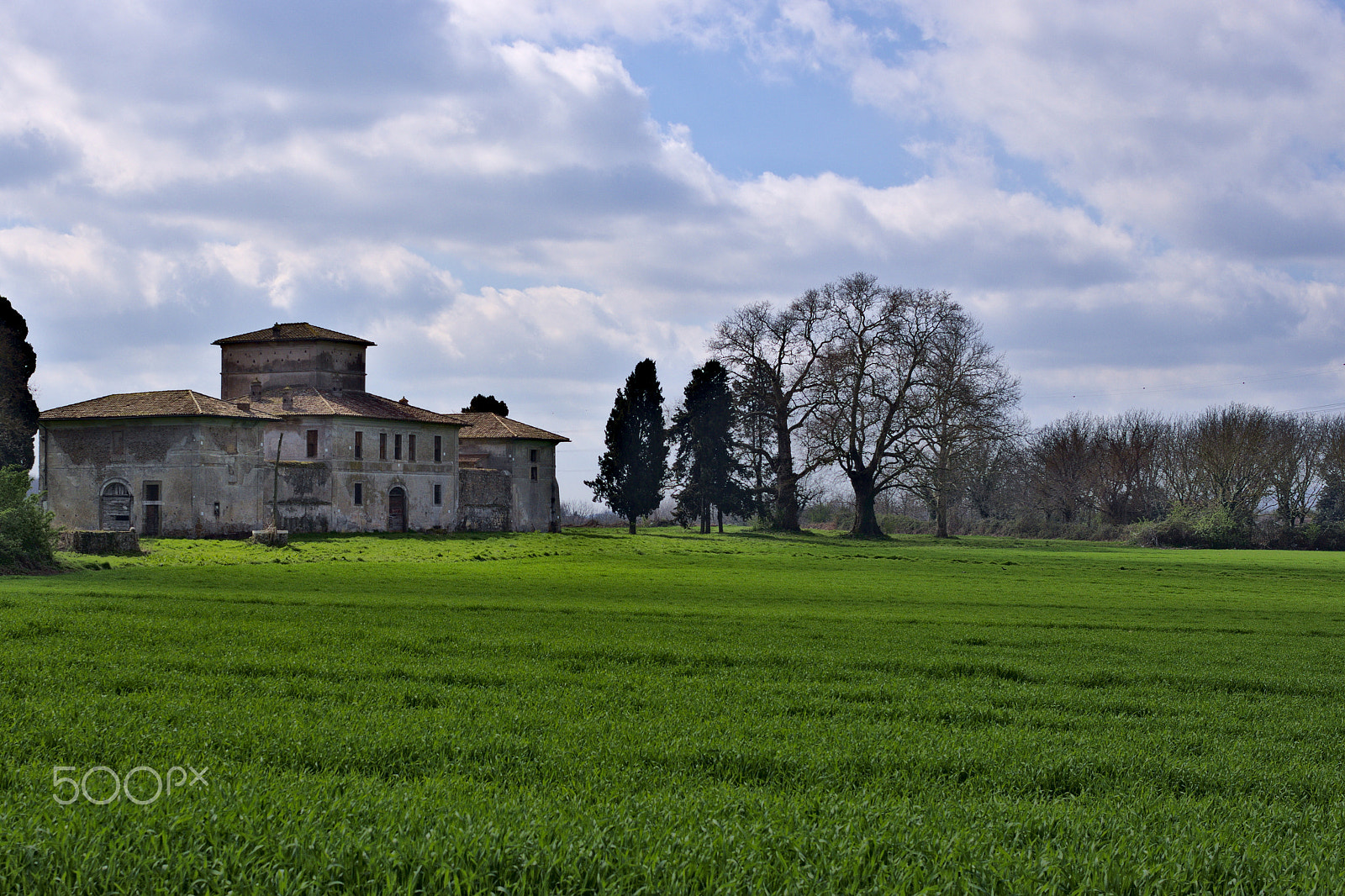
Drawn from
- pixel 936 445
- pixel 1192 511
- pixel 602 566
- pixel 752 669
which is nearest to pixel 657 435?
pixel 936 445

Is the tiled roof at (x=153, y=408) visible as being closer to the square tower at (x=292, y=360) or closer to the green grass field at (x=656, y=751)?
the square tower at (x=292, y=360)

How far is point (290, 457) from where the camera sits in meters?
59.2

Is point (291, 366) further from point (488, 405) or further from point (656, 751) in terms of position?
point (656, 751)

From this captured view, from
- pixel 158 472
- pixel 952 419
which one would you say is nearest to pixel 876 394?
pixel 952 419

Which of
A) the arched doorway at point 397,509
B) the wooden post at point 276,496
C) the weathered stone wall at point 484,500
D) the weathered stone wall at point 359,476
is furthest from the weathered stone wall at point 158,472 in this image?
the weathered stone wall at point 484,500

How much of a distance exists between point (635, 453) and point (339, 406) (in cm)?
2322

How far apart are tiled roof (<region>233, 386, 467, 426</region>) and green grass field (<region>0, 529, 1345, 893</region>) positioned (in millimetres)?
40365

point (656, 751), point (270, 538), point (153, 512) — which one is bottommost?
point (656, 751)

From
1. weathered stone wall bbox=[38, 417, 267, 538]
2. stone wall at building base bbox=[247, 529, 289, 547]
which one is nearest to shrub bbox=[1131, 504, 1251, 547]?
stone wall at building base bbox=[247, 529, 289, 547]

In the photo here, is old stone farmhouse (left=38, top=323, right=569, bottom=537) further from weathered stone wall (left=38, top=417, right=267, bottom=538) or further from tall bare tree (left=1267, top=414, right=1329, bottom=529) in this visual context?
tall bare tree (left=1267, top=414, right=1329, bottom=529)

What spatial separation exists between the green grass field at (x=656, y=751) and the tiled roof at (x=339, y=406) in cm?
4036

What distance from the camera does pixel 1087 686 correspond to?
11883 mm

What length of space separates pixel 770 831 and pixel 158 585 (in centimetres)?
2378

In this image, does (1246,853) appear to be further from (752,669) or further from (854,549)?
(854,549)
